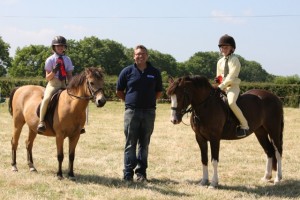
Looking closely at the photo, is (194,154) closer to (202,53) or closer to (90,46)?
(90,46)

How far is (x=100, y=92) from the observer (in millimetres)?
6352

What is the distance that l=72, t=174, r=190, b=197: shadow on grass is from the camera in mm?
6536

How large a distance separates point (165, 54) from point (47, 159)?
7886 cm

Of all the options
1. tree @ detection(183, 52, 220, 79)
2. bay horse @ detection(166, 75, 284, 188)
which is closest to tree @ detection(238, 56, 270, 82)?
tree @ detection(183, 52, 220, 79)

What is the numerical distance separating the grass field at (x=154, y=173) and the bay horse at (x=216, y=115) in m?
0.49

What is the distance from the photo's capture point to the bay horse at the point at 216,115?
21.2 ft

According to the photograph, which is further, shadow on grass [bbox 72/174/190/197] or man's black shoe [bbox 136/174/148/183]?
man's black shoe [bbox 136/174/148/183]

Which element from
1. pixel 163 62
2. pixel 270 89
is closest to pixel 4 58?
pixel 163 62

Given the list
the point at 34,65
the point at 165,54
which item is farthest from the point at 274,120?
the point at 165,54

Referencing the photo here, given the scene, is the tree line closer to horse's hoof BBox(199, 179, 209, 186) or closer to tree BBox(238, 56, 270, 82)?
tree BBox(238, 56, 270, 82)

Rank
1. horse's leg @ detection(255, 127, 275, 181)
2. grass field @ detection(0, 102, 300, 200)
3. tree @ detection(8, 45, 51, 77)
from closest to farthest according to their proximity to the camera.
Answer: grass field @ detection(0, 102, 300, 200), horse's leg @ detection(255, 127, 275, 181), tree @ detection(8, 45, 51, 77)

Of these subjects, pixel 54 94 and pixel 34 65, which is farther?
pixel 34 65

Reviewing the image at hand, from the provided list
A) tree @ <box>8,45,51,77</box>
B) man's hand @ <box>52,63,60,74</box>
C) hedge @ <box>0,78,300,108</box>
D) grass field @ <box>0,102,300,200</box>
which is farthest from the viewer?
tree @ <box>8,45,51,77</box>

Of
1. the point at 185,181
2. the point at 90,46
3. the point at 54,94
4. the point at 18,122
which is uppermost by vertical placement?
the point at 90,46
